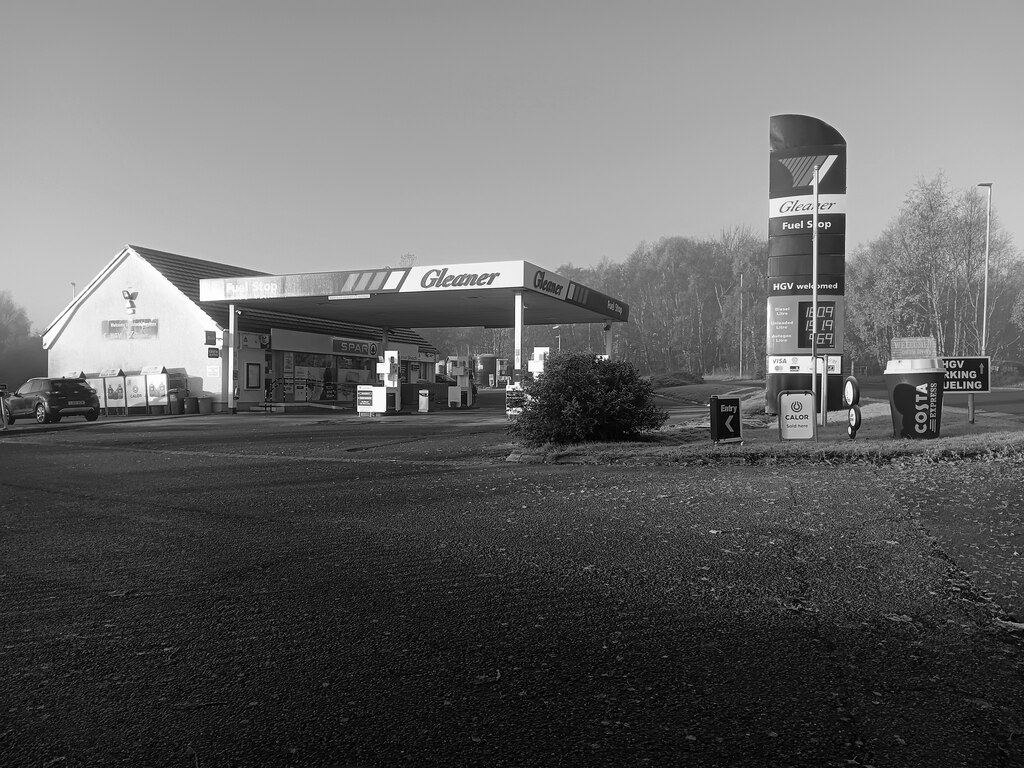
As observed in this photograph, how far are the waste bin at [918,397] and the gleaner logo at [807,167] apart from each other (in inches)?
359

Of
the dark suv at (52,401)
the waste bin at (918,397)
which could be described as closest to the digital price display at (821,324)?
the waste bin at (918,397)

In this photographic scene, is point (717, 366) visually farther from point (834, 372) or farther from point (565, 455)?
point (565, 455)

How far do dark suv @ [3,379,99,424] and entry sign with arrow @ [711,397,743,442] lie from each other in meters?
23.9

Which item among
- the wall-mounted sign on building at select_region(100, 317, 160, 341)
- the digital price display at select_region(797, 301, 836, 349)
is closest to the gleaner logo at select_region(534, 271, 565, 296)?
the digital price display at select_region(797, 301, 836, 349)

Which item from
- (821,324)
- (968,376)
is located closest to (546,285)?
(821,324)

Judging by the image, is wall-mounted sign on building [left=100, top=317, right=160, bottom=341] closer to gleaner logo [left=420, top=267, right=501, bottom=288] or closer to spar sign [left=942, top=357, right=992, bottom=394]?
gleaner logo [left=420, top=267, right=501, bottom=288]

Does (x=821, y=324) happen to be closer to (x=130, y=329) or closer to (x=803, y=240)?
(x=803, y=240)

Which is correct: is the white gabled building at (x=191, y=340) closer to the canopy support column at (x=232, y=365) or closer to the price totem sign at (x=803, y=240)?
the canopy support column at (x=232, y=365)

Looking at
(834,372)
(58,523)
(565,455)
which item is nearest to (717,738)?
(58,523)

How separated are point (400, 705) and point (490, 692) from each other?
402 millimetres

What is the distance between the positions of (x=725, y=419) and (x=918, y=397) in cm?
354

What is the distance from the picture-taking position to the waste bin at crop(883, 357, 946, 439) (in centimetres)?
1292

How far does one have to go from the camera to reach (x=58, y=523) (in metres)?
7.30

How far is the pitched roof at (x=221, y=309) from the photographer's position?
110 feet
